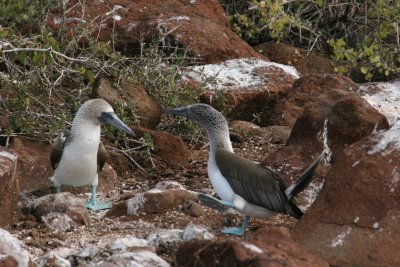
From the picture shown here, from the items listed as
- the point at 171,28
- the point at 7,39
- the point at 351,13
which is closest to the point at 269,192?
the point at 7,39

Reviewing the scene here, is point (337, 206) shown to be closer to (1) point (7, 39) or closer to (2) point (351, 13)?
(1) point (7, 39)

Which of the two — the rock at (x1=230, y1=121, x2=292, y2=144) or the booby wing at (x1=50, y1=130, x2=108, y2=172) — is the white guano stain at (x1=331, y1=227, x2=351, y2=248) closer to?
the booby wing at (x1=50, y1=130, x2=108, y2=172)

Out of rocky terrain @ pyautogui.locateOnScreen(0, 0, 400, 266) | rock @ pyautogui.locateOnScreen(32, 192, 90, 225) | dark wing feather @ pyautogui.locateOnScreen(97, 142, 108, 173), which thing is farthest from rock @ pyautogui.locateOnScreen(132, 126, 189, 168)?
rock @ pyautogui.locateOnScreen(32, 192, 90, 225)

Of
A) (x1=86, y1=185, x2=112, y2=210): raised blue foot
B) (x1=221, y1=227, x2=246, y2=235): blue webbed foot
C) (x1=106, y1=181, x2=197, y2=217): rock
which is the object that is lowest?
(x1=86, y1=185, x2=112, y2=210): raised blue foot

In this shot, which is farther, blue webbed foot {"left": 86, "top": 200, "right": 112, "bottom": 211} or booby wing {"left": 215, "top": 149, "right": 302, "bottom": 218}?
blue webbed foot {"left": 86, "top": 200, "right": 112, "bottom": 211}

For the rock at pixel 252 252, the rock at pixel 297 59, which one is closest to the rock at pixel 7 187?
the rock at pixel 252 252

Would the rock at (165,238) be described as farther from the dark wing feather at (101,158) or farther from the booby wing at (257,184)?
the dark wing feather at (101,158)

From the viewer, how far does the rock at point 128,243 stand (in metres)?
5.48

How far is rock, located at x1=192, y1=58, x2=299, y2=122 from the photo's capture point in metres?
9.46

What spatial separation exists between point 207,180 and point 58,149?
1.34 metres

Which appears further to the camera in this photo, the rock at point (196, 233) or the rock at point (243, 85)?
the rock at point (243, 85)

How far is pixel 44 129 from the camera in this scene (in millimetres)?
8195

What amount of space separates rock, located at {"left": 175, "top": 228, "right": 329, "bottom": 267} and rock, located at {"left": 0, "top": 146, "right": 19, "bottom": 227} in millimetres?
1692

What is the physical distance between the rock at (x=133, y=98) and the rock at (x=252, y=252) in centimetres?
367
